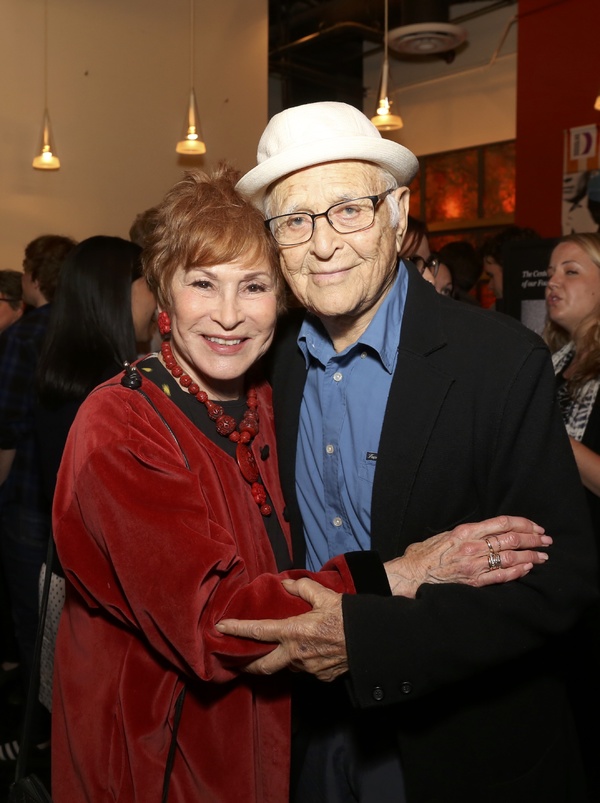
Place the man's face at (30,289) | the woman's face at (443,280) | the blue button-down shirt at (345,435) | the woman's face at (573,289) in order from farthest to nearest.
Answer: the man's face at (30,289), the woman's face at (443,280), the woman's face at (573,289), the blue button-down shirt at (345,435)

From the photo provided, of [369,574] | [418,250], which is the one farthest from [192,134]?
[369,574]

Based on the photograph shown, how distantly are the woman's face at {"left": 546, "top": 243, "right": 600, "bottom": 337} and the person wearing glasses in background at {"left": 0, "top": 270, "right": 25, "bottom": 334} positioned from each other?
10.5 ft

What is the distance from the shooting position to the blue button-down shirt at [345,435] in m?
1.70

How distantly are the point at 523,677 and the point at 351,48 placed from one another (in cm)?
1193

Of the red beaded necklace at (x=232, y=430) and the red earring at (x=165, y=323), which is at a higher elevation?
the red earring at (x=165, y=323)

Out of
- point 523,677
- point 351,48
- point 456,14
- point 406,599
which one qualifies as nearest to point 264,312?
point 406,599

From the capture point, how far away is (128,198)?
276 inches

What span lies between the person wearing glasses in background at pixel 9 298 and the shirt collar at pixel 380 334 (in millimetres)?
Result: 3379

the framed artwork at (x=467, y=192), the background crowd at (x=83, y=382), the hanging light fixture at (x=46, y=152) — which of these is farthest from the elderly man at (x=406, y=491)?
the framed artwork at (x=467, y=192)

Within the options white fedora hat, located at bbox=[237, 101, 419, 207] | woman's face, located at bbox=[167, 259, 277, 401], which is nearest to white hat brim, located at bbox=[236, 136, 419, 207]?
white fedora hat, located at bbox=[237, 101, 419, 207]

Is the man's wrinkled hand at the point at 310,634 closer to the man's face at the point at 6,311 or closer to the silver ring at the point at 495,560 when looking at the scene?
the silver ring at the point at 495,560

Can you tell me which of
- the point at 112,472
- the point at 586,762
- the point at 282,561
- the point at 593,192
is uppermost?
the point at 593,192

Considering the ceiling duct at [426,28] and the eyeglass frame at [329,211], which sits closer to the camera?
the eyeglass frame at [329,211]

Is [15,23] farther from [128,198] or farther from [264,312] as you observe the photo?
[264,312]
